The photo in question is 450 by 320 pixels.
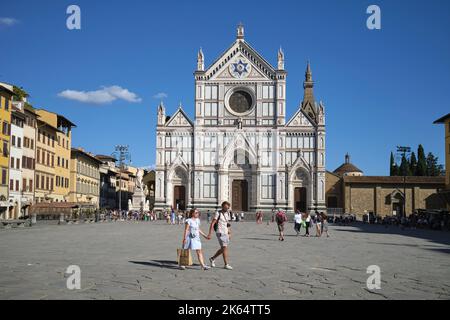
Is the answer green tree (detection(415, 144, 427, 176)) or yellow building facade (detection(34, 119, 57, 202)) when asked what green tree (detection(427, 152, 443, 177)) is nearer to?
green tree (detection(415, 144, 427, 176))

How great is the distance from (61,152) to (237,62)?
2397 cm

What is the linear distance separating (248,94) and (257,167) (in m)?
9.29

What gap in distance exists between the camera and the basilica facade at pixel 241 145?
62.5 metres

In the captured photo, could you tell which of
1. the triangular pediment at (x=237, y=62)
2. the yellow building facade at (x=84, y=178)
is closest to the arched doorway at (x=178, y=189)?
the yellow building facade at (x=84, y=178)

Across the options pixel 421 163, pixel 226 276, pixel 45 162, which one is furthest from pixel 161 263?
pixel 421 163

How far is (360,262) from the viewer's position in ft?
49.5

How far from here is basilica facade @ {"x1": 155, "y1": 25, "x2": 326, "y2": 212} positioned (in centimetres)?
6247

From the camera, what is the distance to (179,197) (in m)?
64.1

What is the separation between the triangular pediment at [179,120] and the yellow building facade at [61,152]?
12.1 metres

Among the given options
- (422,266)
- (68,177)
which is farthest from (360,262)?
(68,177)

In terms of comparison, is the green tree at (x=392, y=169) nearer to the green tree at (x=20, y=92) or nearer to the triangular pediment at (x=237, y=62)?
the triangular pediment at (x=237, y=62)

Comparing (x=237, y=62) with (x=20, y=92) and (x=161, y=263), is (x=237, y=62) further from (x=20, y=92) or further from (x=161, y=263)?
(x=161, y=263)
